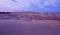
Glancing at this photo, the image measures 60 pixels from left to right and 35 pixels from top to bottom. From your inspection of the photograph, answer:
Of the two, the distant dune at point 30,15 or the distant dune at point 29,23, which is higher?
the distant dune at point 30,15

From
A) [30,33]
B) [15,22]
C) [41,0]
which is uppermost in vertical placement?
[41,0]

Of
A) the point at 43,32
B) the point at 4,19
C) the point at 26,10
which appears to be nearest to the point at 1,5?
the point at 4,19

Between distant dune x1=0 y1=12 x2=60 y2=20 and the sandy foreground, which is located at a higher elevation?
distant dune x1=0 y1=12 x2=60 y2=20

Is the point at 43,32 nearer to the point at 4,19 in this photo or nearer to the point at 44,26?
the point at 44,26

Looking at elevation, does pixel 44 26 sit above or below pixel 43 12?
below

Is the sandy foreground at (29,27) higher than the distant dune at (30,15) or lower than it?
lower

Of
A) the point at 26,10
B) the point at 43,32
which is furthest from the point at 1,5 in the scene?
the point at 43,32

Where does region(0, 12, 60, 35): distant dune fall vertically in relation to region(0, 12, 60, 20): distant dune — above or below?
below

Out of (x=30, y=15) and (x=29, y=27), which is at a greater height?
(x=30, y=15)
